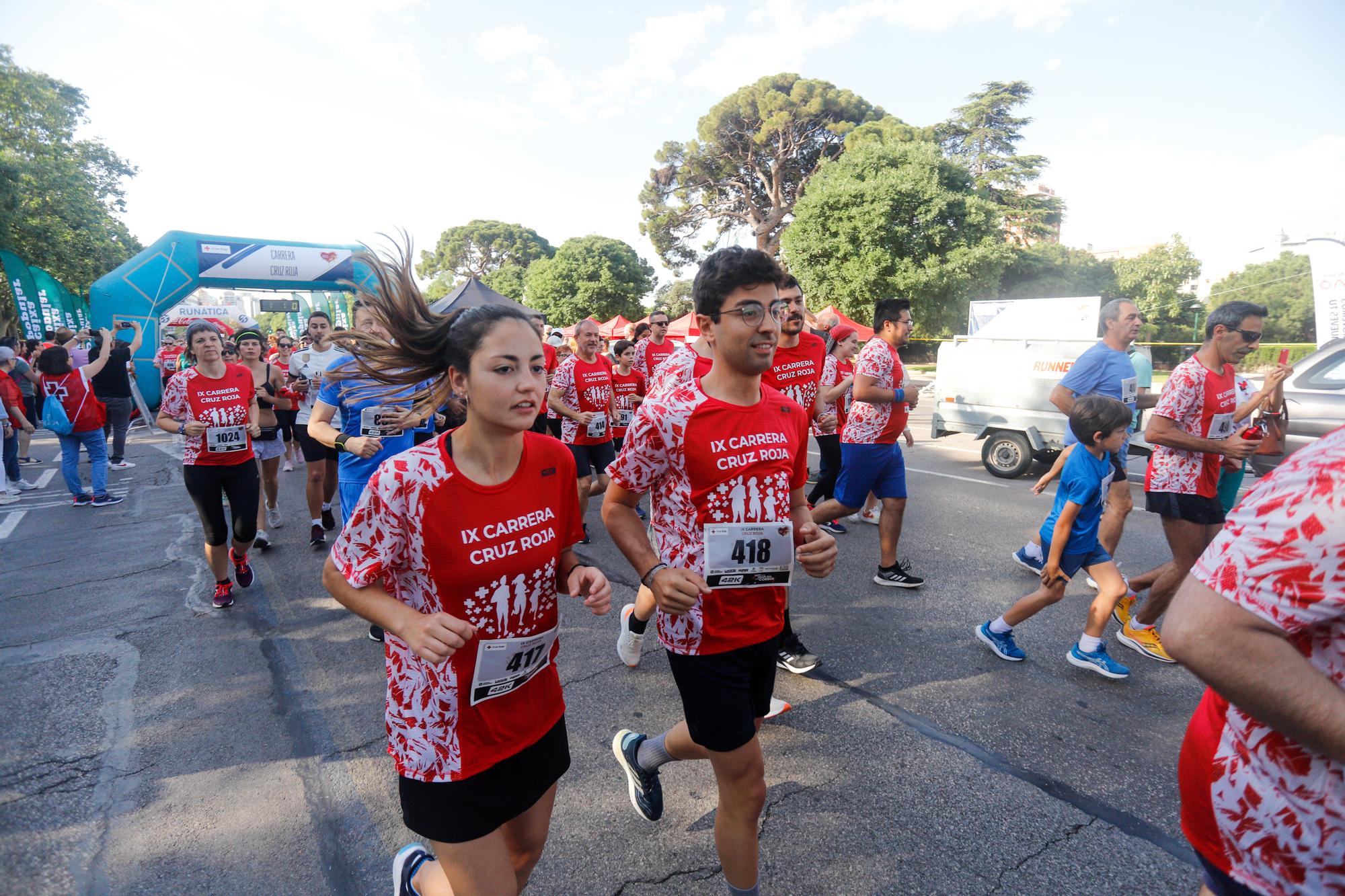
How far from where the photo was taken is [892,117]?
39656mm

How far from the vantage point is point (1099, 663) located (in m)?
3.73

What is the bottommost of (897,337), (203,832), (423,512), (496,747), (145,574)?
(203,832)

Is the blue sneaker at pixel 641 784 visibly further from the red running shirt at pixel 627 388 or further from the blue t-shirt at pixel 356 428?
the red running shirt at pixel 627 388

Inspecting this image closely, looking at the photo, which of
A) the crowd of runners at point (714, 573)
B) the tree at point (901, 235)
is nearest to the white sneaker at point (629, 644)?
the crowd of runners at point (714, 573)

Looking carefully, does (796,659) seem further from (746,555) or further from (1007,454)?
(1007,454)

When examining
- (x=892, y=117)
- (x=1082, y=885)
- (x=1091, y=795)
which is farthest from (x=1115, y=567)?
(x=892, y=117)

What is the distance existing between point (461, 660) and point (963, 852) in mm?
1985

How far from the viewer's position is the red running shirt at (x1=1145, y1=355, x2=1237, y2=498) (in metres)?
3.91

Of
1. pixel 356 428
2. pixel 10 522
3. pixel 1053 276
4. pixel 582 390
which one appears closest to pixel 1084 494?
pixel 582 390

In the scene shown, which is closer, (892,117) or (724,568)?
(724,568)

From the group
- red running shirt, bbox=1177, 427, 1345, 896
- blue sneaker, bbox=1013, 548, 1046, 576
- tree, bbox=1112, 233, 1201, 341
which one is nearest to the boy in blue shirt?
blue sneaker, bbox=1013, 548, 1046, 576

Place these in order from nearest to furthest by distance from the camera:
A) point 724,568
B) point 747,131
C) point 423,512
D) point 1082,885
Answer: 1. point 423,512
2. point 724,568
3. point 1082,885
4. point 747,131

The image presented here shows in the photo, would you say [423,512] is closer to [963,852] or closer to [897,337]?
[963,852]

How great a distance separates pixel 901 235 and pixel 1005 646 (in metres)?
26.7
